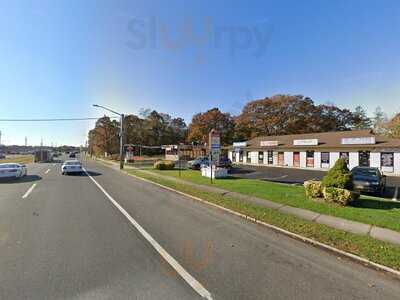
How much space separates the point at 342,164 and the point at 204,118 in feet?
229

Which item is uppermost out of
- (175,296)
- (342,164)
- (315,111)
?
(315,111)

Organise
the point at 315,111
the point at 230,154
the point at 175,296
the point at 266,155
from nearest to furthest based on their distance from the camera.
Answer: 1. the point at 175,296
2. the point at 266,155
3. the point at 230,154
4. the point at 315,111

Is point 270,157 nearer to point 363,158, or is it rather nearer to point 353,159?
point 353,159

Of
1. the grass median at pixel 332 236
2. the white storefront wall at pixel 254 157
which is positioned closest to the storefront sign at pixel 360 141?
the white storefront wall at pixel 254 157

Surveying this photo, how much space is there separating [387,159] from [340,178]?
842 inches

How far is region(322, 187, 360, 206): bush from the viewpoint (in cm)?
950

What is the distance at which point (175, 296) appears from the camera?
384 centimetres

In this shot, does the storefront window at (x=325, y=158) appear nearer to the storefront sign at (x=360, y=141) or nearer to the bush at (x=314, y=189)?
the storefront sign at (x=360, y=141)

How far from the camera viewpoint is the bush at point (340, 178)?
10.2 meters

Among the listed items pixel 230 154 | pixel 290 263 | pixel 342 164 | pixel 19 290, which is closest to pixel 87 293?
pixel 19 290

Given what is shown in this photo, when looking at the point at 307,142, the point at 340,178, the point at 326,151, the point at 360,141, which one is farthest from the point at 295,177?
the point at 307,142

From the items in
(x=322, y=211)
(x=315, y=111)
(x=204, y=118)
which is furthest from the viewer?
(x=204, y=118)

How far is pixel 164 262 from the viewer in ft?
16.4

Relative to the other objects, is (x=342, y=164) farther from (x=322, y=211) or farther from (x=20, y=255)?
(x=20, y=255)
